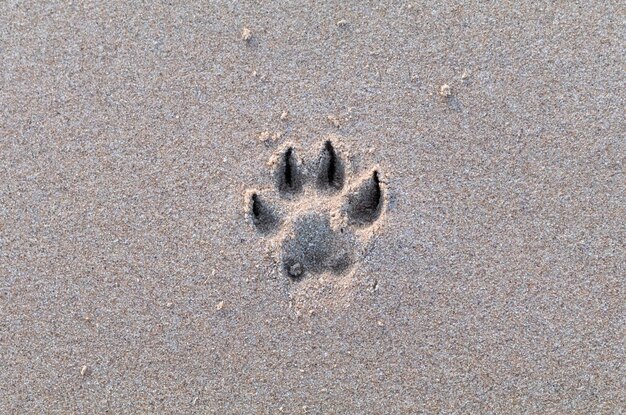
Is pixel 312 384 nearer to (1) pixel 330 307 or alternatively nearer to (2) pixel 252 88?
(1) pixel 330 307

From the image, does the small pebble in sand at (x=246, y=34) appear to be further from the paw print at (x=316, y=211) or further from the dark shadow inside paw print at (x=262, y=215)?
the dark shadow inside paw print at (x=262, y=215)

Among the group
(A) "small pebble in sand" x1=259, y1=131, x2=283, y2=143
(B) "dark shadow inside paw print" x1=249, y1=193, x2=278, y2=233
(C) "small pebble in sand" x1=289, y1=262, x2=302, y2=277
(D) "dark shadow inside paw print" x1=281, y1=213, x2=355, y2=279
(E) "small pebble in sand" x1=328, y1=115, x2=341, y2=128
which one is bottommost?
(C) "small pebble in sand" x1=289, y1=262, x2=302, y2=277

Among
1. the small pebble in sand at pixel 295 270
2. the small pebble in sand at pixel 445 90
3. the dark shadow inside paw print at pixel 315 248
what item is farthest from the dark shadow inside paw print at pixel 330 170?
the small pebble in sand at pixel 445 90

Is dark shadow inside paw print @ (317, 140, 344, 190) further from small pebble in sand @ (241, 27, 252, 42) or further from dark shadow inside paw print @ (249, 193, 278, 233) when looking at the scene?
small pebble in sand @ (241, 27, 252, 42)

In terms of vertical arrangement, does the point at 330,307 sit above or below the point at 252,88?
below

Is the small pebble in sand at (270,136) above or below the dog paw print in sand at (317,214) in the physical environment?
above

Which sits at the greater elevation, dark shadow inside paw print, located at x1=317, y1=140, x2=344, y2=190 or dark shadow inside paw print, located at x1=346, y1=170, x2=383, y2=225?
dark shadow inside paw print, located at x1=317, y1=140, x2=344, y2=190

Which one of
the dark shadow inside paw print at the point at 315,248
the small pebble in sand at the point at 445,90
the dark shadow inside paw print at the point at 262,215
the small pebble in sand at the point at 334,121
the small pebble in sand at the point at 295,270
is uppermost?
the small pebble in sand at the point at 445,90

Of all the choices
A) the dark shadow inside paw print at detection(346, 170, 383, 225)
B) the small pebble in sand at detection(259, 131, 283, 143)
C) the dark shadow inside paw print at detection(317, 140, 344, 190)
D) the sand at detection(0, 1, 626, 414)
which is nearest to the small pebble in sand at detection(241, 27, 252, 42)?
the sand at detection(0, 1, 626, 414)

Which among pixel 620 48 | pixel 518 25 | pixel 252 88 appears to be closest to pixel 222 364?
pixel 252 88
